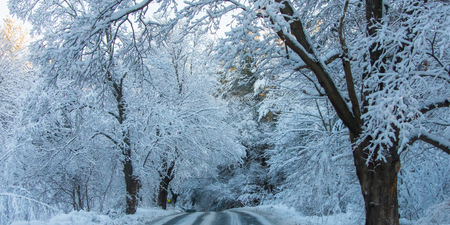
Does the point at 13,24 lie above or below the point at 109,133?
above

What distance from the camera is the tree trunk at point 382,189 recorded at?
154 inches

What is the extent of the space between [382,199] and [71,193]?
438 inches

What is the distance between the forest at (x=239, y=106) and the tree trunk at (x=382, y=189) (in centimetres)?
2

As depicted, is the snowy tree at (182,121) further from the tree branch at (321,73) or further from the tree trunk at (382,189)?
the tree trunk at (382,189)

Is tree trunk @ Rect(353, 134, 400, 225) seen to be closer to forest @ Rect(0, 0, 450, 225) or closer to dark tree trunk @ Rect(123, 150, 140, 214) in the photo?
forest @ Rect(0, 0, 450, 225)

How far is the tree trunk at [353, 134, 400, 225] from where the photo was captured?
391 cm

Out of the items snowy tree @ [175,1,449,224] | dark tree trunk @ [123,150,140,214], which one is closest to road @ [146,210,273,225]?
dark tree trunk @ [123,150,140,214]

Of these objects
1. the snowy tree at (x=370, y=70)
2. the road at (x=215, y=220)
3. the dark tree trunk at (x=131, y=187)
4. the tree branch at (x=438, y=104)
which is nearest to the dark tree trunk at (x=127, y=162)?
the dark tree trunk at (x=131, y=187)

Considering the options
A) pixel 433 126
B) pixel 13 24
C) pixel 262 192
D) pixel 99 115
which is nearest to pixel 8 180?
pixel 99 115

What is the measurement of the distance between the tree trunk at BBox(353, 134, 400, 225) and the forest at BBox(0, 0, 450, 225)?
0.8 inches

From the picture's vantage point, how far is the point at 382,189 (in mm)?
3988

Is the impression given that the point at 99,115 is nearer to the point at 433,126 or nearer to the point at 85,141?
the point at 85,141

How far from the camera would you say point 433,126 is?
5.08m

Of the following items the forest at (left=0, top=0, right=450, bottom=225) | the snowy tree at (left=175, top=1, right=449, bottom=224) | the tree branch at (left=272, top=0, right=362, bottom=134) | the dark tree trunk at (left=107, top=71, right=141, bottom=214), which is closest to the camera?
the snowy tree at (left=175, top=1, right=449, bottom=224)
